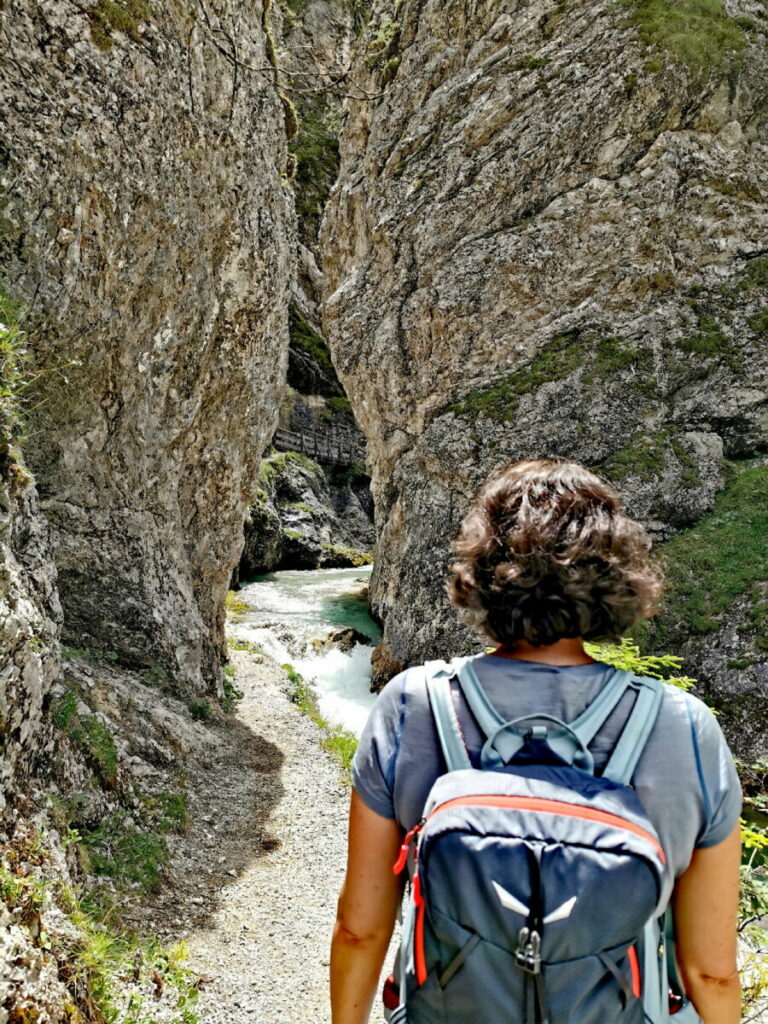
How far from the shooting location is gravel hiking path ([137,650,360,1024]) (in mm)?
4906

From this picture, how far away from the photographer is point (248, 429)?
45.4 ft

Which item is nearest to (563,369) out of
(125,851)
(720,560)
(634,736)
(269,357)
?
(720,560)

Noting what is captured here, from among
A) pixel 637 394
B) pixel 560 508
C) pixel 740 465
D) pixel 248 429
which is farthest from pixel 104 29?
pixel 740 465

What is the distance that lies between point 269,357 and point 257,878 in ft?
35.2

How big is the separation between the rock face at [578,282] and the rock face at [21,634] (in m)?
11.7

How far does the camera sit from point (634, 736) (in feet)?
4.50

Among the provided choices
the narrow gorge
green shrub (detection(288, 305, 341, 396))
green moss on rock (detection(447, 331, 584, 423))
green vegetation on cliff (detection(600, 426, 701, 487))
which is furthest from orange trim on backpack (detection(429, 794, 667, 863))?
green shrub (detection(288, 305, 341, 396))

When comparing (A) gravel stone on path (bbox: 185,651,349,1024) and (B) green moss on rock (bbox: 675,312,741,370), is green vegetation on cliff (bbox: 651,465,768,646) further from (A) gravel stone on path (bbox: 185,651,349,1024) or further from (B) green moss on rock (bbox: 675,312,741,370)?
(A) gravel stone on path (bbox: 185,651,349,1024)

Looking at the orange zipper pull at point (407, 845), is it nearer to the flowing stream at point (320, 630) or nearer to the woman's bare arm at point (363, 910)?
the woman's bare arm at point (363, 910)

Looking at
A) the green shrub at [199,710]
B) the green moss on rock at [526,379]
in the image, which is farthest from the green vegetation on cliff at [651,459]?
the green shrub at [199,710]

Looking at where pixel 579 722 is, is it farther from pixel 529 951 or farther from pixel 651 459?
pixel 651 459

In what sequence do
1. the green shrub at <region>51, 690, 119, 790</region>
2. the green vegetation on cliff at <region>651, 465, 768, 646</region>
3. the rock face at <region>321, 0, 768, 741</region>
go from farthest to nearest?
the rock face at <region>321, 0, 768, 741</region>
the green vegetation on cliff at <region>651, 465, 768, 646</region>
the green shrub at <region>51, 690, 119, 790</region>

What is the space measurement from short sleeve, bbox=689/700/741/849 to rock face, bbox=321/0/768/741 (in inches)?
567

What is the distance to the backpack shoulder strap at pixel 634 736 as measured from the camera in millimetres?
1340
